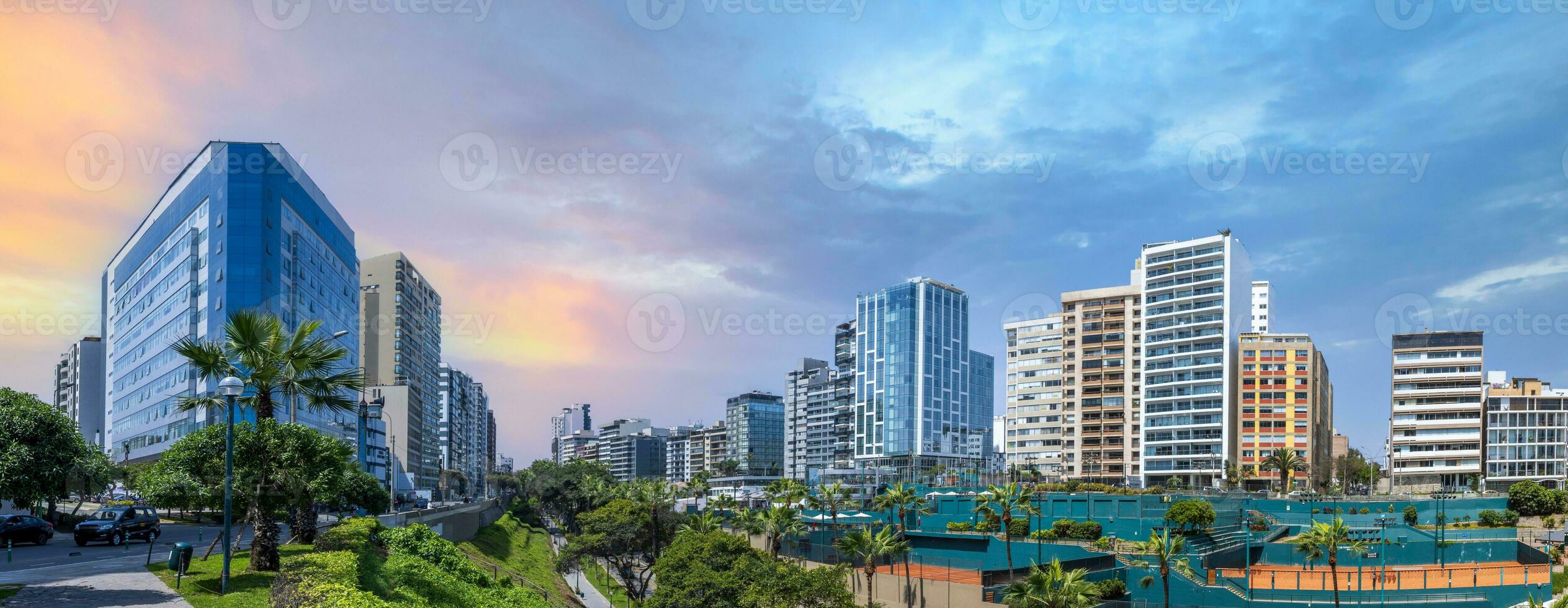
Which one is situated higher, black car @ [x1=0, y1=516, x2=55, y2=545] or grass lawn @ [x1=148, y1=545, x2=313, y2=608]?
grass lawn @ [x1=148, y1=545, x2=313, y2=608]

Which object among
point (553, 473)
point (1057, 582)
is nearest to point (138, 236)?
point (553, 473)

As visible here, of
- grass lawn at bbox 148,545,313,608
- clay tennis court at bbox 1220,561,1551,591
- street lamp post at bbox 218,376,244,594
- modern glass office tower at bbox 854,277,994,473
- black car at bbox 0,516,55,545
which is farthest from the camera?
modern glass office tower at bbox 854,277,994,473

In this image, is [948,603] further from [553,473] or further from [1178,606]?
[553,473]

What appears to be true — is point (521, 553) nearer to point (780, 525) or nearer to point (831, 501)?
point (831, 501)

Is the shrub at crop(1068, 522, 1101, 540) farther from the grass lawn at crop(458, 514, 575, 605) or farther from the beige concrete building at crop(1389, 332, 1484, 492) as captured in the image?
the beige concrete building at crop(1389, 332, 1484, 492)

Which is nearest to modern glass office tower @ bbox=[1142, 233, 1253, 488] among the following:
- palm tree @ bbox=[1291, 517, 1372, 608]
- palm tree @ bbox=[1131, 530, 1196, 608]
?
palm tree @ bbox=[1131, 530, 1196, 608]

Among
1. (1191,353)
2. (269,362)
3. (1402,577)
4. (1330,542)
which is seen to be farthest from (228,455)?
(1191,353)
